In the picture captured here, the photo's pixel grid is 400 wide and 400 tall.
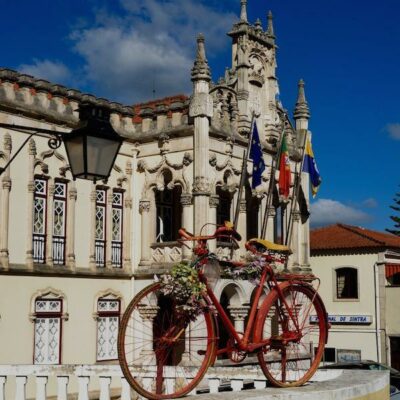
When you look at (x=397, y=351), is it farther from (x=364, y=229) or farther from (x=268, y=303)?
(x=268, y=303)

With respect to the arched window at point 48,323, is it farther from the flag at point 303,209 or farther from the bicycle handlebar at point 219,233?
the bicycle handlebar at point 219,233

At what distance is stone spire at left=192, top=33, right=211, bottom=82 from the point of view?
2478 centimetres

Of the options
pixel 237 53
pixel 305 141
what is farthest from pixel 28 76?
pixel 305 141

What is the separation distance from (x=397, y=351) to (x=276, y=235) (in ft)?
32.7

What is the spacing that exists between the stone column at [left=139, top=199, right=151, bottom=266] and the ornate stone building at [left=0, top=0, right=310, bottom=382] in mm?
36

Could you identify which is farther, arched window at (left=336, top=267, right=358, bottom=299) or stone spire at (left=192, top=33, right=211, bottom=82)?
arched window at (left=336, top=267, right=358, bottom=299)

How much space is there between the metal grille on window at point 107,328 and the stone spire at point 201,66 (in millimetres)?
7627

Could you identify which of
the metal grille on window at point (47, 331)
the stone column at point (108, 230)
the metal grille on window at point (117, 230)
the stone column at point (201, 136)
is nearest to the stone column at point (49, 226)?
the metal grille on window at point (47, 331)

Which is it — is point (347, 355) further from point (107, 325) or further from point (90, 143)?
point (90, 143)

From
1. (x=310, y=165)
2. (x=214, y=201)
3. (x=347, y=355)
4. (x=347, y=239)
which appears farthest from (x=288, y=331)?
(x=347, y=239)

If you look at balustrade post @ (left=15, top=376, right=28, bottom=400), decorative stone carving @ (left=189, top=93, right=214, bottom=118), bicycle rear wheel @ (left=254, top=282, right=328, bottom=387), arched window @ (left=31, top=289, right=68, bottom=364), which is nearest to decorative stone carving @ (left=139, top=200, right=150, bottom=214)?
decorative stone carving @ (left=189, top=93, right=214, bottom=118)

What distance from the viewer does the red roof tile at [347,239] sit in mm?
36594

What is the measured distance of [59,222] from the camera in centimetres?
2348

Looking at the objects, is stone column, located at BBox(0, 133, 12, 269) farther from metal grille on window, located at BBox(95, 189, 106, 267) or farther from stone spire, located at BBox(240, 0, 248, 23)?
stone spire, located at BBox(240, 0, 248, 23)
